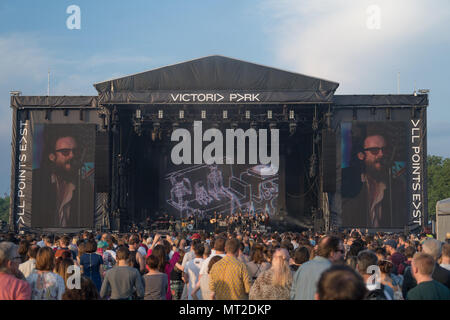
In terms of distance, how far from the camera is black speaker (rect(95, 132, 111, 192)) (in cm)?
2236

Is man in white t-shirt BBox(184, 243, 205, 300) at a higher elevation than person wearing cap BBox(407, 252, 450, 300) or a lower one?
lower

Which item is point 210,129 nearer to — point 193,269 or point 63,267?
point 193,269

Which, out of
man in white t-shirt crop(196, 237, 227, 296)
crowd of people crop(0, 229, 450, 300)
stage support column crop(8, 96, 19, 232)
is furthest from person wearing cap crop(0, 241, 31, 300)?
stage support column crop(8, 96, 19, 232)

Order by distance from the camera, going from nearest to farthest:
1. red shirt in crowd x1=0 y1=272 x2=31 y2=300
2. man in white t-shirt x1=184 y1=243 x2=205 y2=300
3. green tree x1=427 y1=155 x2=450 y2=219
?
1. red shirt in crowd x1=0 y1=272 x2=31 y2=300
2. man in white t-shirt x1=184 y1=243 x2=205 y2=300
3. green tree x1=427 y1=155 x2=450 y2=219

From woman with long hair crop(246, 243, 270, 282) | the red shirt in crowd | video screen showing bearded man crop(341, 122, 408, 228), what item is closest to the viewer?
the red shirt in crowd

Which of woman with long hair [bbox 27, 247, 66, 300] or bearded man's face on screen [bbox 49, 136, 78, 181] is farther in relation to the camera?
bearded man's face on screen [bbox 49, 136, 78, 181]

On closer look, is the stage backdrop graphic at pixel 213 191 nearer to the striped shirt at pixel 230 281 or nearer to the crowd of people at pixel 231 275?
A: the crowd of people at pixel 231 275

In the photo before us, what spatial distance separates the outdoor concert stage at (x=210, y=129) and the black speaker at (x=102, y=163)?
4 cm

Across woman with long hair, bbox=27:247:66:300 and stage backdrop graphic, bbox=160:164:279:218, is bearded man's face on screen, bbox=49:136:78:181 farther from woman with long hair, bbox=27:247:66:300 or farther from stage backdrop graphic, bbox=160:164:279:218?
woman with long hair, bbox=27:247:66:300

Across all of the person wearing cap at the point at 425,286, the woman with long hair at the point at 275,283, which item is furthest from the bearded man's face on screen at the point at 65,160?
the person wearing cap at the point at 425,286

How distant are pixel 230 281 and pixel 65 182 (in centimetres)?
1916

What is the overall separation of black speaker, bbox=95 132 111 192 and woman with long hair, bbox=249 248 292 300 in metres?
18.0

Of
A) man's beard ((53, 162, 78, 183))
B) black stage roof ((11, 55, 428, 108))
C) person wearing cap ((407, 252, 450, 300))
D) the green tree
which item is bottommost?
the green tree
